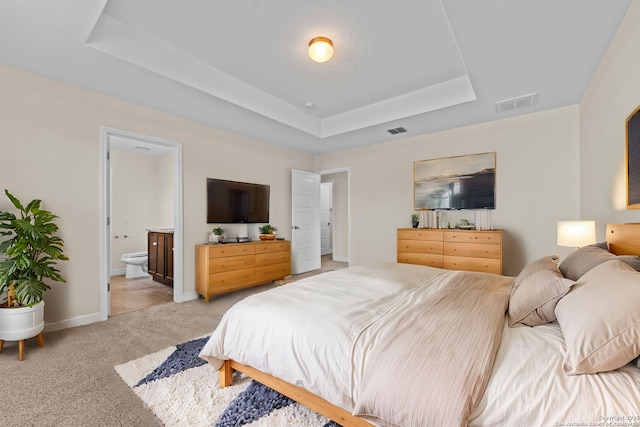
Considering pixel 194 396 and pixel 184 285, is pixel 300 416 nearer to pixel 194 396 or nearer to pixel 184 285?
pixel 194 396

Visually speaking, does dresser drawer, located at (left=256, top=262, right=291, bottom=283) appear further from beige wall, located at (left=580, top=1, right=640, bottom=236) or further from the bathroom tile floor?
beige wall, located at (left=580, top=1, right=640, bottom=236)

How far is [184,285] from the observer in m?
3.90

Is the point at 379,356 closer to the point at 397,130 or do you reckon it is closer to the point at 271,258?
the point at 271,258

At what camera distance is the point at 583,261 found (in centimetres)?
171

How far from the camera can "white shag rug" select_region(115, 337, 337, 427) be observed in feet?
5.06

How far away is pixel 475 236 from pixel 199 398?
363cm

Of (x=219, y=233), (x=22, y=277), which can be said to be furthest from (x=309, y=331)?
(x=219, y=233)

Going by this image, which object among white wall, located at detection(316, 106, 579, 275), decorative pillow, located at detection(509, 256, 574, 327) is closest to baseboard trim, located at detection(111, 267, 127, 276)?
white wall, located at detection(316, 106, 579, 275)

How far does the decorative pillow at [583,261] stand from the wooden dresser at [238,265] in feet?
12.0

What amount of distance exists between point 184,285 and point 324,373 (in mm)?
3249

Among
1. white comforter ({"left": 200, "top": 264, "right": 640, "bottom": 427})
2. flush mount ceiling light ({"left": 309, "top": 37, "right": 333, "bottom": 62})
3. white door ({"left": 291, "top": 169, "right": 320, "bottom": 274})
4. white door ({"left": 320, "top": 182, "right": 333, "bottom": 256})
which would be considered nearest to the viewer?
white comforter ({"left": 200, "top": 264, "right": 640, "bottom": 427})

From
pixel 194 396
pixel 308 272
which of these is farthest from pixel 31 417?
pixel 308 272

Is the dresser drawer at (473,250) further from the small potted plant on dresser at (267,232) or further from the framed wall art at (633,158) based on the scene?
the small potted plant on dresser at (267,232)

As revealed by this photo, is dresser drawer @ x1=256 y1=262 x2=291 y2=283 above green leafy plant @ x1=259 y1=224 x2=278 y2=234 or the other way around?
the other way around
